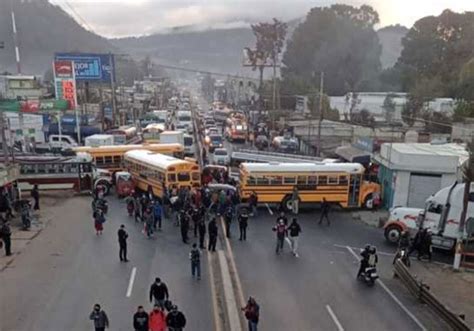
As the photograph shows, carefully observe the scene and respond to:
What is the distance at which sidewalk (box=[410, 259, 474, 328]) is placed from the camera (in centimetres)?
1800

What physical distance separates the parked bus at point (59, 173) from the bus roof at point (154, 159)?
301 cm

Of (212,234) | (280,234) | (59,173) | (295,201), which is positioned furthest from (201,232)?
(59,173)

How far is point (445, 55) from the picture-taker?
94.5m

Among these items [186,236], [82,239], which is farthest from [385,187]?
[82,239]

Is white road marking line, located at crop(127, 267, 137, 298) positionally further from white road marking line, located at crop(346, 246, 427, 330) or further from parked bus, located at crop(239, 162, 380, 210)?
parked bus, located at crop(239, 162, 380, 210)

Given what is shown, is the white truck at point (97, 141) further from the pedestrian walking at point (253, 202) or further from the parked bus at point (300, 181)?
the pedestrian walking at point (253, 202)

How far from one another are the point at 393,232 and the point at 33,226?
744 inches

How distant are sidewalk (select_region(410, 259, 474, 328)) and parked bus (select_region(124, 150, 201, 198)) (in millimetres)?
14291

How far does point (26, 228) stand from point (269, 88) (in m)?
85.7

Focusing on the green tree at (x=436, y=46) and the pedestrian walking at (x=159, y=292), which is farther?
the green tree at (x=436, y=46)

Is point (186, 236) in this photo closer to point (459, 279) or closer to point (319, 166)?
point (319, 166)

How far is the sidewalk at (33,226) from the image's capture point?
2219 centimetres

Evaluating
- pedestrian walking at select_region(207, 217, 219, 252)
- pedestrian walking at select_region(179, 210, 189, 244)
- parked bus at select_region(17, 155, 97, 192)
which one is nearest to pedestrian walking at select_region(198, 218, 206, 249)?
pedestrian walking at select_region(207, 217, 219, 252)

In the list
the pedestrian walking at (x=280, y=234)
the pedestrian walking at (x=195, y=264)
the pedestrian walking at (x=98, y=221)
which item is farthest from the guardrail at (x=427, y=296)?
the pedestrian walking at (x=98, y=221)
